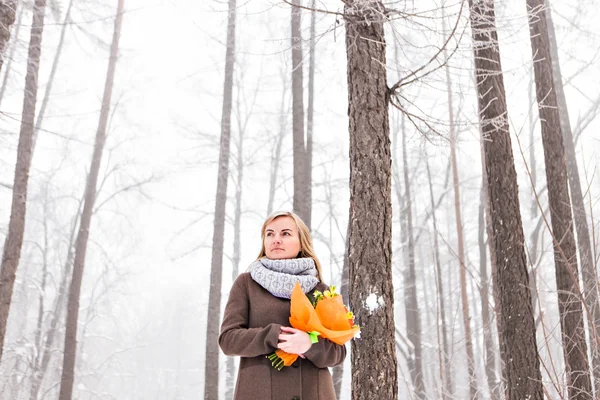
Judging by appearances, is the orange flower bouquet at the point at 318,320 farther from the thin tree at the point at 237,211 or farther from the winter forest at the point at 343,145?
the thin tree at the point at 237,211

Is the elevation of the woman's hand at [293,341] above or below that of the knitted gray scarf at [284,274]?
below

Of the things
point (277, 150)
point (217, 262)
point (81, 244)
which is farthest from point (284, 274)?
point (277, 150)

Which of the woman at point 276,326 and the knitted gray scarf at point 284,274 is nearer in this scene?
the woman at point 276,326

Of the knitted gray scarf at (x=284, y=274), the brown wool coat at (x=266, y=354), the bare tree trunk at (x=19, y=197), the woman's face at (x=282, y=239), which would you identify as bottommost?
the brown wool coat at (x=266, y=354)

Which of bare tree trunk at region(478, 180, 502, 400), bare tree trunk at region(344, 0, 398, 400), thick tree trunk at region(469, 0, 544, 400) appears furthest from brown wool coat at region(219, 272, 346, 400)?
bare tree trunk at region(478, 180, 502, 400)

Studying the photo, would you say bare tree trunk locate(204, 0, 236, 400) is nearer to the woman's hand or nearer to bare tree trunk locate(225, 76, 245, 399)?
bare tree trunk locate(225, 76, 245, 399)

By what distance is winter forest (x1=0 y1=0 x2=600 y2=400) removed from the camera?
345cm

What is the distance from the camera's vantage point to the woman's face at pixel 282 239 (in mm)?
2426

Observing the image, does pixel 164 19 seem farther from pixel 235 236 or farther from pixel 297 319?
pixel 297 319

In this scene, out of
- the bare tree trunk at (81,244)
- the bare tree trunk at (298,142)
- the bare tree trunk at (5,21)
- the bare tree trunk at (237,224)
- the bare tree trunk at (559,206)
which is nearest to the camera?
the bare tree trunk at (5,21)

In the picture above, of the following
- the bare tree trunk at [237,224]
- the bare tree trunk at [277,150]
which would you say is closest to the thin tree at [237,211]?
the bare tree trunk at [237,224]

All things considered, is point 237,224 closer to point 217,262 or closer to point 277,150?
point 277,150

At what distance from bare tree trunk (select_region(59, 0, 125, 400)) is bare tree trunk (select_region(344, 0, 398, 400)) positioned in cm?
661

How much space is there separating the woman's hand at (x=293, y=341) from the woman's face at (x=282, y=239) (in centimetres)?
44
